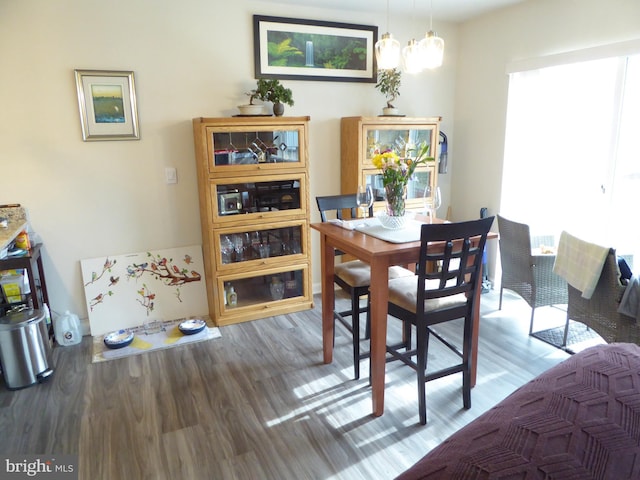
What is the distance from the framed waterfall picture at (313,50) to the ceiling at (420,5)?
143mm

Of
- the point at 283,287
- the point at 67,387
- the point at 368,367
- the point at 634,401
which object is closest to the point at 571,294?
the point at 368,367

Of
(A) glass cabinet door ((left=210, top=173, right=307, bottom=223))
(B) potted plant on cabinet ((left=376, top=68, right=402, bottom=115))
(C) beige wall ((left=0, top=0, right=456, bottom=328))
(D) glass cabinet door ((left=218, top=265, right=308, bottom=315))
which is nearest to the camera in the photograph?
(C) beige wall ((left=0, top=0, right=456, bottom=328))

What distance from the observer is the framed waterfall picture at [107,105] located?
10.3 ft

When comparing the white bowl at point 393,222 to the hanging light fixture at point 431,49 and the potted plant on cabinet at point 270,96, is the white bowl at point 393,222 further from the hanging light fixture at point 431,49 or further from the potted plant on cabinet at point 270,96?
the potted plant on cabinet at point 270,96

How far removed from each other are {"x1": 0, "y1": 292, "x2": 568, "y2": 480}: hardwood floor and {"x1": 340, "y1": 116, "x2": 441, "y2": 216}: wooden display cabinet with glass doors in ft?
4.78

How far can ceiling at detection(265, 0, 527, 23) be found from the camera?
11.8 ft

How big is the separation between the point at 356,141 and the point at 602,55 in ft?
6.24

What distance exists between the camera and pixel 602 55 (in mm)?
3074

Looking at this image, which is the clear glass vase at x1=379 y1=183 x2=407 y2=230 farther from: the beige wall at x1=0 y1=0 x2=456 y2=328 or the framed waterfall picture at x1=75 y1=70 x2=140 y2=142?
the framed waterfall picture at x1=75 y1=70 x2=140 y2=142

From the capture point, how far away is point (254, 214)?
11.5ft

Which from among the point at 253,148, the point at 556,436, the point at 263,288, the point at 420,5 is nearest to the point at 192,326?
the point at 263,288

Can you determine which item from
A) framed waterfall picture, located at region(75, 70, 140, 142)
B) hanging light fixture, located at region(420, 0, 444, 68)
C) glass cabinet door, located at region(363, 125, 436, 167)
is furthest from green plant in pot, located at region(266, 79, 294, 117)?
hanging light fixture, located at region(420, 0, 444, 68)

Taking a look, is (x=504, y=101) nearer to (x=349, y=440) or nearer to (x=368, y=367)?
(x=368, y=367)

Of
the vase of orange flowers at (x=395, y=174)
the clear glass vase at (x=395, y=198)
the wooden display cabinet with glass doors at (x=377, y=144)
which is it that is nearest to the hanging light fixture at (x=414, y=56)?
the vase of orange flowers at (x=395, y=174)
